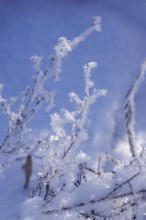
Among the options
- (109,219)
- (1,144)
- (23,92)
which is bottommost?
(109,219)

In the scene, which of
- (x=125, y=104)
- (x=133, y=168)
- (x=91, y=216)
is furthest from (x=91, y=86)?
(x=91, y=216)

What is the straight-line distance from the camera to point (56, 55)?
649 cm

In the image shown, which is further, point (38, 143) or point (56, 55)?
point (38, 143)

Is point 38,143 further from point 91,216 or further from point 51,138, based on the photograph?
point 91,216

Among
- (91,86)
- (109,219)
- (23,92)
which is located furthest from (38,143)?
(109,219)

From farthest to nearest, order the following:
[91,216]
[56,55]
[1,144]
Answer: [1,144] < [56,55] < [91,216]

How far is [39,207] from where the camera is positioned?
6.24 metres

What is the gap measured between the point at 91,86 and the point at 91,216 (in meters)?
1.79

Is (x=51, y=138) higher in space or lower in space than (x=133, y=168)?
higher

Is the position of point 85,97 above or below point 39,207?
above

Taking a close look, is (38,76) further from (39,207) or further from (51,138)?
(39,207)

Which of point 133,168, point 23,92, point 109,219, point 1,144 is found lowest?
point 109,219

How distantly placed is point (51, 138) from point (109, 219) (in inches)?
63.2

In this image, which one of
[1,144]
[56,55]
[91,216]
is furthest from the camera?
[1,144]
